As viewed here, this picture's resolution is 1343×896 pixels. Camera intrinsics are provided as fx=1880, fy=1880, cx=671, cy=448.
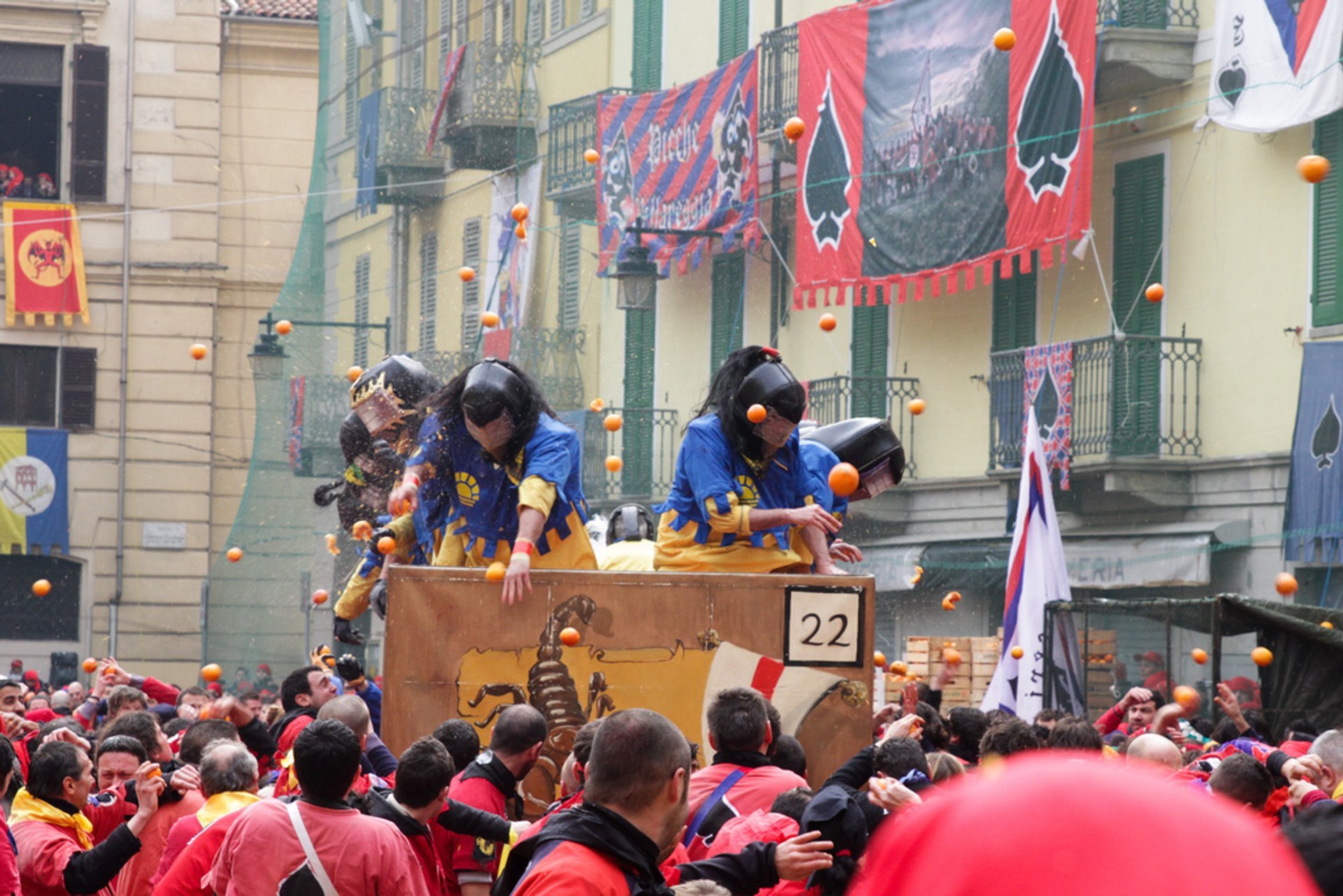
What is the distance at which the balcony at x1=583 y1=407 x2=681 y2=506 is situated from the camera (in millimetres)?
18266

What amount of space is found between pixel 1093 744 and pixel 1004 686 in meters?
5.17

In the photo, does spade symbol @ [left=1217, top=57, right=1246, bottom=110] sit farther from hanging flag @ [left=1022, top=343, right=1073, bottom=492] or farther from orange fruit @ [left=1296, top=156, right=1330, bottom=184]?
orange fruit @ [left=1296, top=156, right=1330, bottom=184]

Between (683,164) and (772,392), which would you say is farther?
(683,164)

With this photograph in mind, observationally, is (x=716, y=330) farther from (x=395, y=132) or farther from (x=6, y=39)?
(x=6, y=39)

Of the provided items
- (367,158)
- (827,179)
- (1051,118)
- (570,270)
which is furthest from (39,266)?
(1051,118)

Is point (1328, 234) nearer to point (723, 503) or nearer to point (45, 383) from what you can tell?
point (723, 503)

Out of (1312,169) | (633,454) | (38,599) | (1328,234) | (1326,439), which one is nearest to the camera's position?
(1312,169)

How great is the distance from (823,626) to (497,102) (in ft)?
47.4

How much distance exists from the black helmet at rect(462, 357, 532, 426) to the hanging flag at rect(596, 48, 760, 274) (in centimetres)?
1107

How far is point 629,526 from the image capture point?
33.0 ft

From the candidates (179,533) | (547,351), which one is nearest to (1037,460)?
(547,351)

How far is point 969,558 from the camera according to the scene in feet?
53.4

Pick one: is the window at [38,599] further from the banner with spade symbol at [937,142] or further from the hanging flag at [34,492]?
the banner with spade symbol at [937,142]

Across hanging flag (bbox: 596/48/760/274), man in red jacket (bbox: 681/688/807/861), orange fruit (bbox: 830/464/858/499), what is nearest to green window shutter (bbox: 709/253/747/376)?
hanging flag (bbox: 596/48/760/274)
